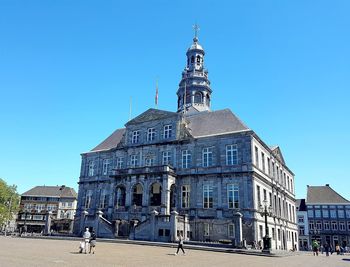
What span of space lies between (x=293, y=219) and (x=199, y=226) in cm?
2438

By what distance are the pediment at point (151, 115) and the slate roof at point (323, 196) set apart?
4629 centimetres

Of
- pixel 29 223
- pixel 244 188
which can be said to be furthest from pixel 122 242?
pixel 29 223

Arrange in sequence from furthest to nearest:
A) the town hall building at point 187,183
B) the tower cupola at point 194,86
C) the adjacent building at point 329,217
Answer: the adjacent building at point 329,217, the tower cupola at point 194,86, the town hall building at point 187,183

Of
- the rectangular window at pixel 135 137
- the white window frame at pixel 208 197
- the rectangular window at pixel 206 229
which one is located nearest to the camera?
the rectangular window at pixel 206 229

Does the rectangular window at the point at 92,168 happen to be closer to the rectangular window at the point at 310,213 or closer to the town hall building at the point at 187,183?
the town hall building at the point at 187,183

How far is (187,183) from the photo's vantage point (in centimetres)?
3897

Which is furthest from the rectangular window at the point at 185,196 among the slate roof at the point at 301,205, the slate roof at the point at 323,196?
the slate roof at the point at 301,205

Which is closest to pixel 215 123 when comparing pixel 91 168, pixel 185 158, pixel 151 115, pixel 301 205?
pixel 185 158

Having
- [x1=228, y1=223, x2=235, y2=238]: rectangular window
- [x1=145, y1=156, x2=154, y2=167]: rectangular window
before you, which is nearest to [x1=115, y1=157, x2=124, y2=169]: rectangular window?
[x1=145, y1=156, x2=154, y2=167]: rectangular window

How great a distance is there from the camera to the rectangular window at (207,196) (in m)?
36.8

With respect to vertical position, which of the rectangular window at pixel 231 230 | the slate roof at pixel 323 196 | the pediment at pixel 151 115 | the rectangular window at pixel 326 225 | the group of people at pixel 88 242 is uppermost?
the pediment at pixel 151 115

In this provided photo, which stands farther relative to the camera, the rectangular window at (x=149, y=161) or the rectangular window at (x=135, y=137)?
the rectangular window at (x=135, y=137)

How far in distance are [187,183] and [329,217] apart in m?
46.1

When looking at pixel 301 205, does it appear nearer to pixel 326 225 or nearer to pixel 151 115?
pixel 326 225
